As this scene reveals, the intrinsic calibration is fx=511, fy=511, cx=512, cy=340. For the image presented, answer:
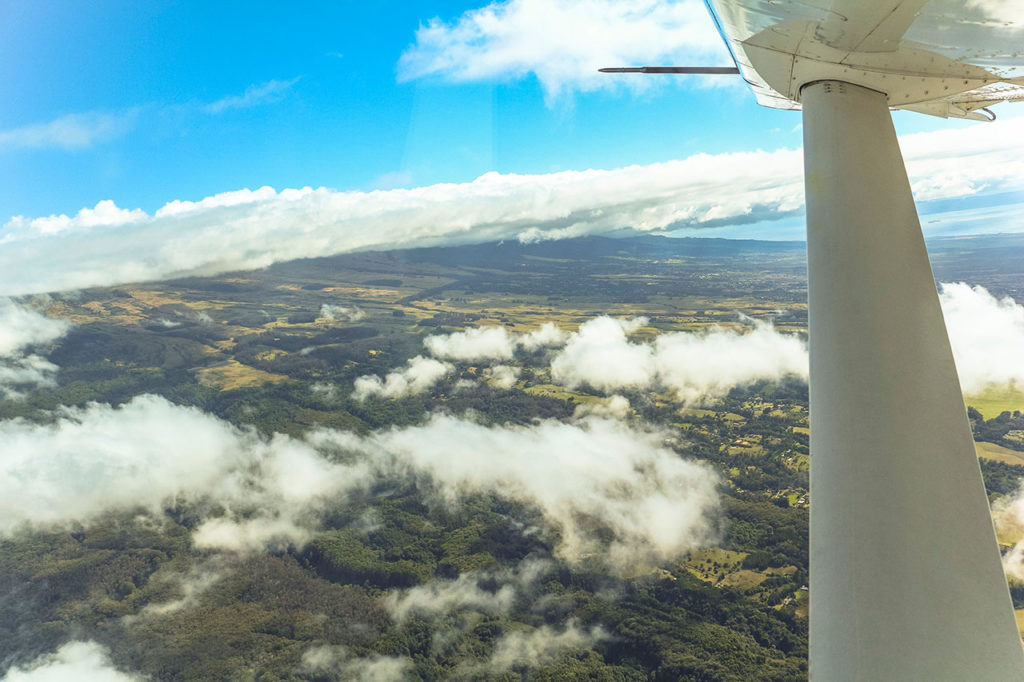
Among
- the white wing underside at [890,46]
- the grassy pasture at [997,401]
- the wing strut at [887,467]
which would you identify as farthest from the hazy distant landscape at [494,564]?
the white wing underside at [890,46]

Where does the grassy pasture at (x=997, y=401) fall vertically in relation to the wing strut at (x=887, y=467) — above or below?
below

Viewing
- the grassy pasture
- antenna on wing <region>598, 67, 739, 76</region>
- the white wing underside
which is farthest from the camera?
the grassy pasture

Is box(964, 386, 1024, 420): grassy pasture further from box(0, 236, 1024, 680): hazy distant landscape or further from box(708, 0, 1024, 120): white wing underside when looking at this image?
box(708, 0, 1024, 120): white wing underside

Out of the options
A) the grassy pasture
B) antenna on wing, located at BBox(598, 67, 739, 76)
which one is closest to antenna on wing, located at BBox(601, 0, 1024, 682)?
antenna on wing, located at BBox(598, 67, 739, 76)

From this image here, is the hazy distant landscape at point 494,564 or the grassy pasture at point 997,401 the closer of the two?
the hazy distant landscape at point 494,564

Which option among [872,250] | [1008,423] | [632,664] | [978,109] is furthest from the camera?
[1008,423]

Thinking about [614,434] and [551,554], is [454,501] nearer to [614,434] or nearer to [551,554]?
[551,554]

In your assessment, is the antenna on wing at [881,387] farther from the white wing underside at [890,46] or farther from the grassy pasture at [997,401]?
the grassy pasture at [997,401]

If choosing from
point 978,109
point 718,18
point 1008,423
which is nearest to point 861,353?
point 718,18
